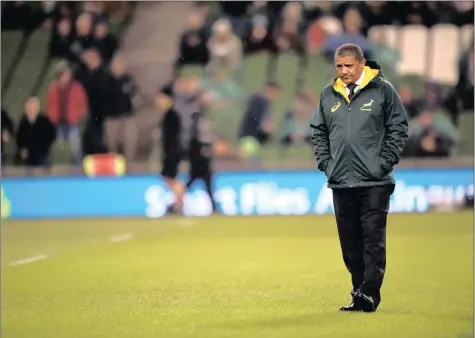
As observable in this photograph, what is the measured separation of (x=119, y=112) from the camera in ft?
76.6

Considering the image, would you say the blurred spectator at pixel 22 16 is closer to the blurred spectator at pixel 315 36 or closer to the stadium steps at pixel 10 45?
the stadium steps at pixel 10 45

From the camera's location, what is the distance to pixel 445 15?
78.7 feet

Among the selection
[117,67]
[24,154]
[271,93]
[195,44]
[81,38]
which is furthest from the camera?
[81,38]

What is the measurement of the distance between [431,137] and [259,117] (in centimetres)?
343

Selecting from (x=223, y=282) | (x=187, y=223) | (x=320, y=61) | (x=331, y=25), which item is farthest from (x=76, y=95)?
(x=223, y=282)

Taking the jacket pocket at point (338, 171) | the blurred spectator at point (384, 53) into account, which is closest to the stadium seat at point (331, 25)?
the blurred spectator at point (384, 53)

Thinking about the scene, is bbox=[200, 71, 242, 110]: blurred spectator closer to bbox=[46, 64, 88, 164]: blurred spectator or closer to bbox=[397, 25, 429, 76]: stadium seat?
bbox=[46, 64, 88, 164]: blurred spectator

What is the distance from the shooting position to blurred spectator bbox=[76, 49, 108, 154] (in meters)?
22.6

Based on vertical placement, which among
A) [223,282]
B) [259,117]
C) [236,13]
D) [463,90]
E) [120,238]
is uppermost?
[236,13]

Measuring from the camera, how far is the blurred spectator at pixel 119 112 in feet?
75.6

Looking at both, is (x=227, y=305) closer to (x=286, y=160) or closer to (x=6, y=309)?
(x=6, y=309)

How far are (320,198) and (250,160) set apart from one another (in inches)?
69.5

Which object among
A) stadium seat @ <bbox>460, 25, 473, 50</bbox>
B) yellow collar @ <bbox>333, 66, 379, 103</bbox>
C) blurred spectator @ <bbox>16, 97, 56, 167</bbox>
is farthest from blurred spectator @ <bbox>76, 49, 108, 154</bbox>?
yellow collar @ <bbox>333, 66, 379, 103</bbox>

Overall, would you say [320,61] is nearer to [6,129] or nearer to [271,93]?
[271,93]
